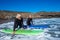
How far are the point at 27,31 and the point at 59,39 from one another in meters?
1.04

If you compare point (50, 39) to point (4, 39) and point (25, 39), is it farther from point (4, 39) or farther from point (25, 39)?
point (4, 39)

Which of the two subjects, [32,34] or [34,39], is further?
[32,34]

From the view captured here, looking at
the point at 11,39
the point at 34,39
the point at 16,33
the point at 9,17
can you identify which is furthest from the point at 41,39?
the point at 9,17

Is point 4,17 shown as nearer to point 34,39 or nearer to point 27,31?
point 27,31

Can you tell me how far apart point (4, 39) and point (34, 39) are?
0.54 m

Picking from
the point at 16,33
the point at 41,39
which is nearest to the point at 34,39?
the point at 41,39

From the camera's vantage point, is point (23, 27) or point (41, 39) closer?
point (41, 39)

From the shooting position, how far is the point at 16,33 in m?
4.11

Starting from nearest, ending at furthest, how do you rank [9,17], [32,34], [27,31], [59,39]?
[59,39] → [32,34] → [27,31] → [9,17]

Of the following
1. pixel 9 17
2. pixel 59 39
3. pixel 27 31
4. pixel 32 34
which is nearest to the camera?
pixel 59 39

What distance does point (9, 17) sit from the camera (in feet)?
31.9

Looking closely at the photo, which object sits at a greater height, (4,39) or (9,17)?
(9,17)

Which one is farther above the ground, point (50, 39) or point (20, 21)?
point (20, 21)

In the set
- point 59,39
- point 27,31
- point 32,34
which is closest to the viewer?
point 59,39
